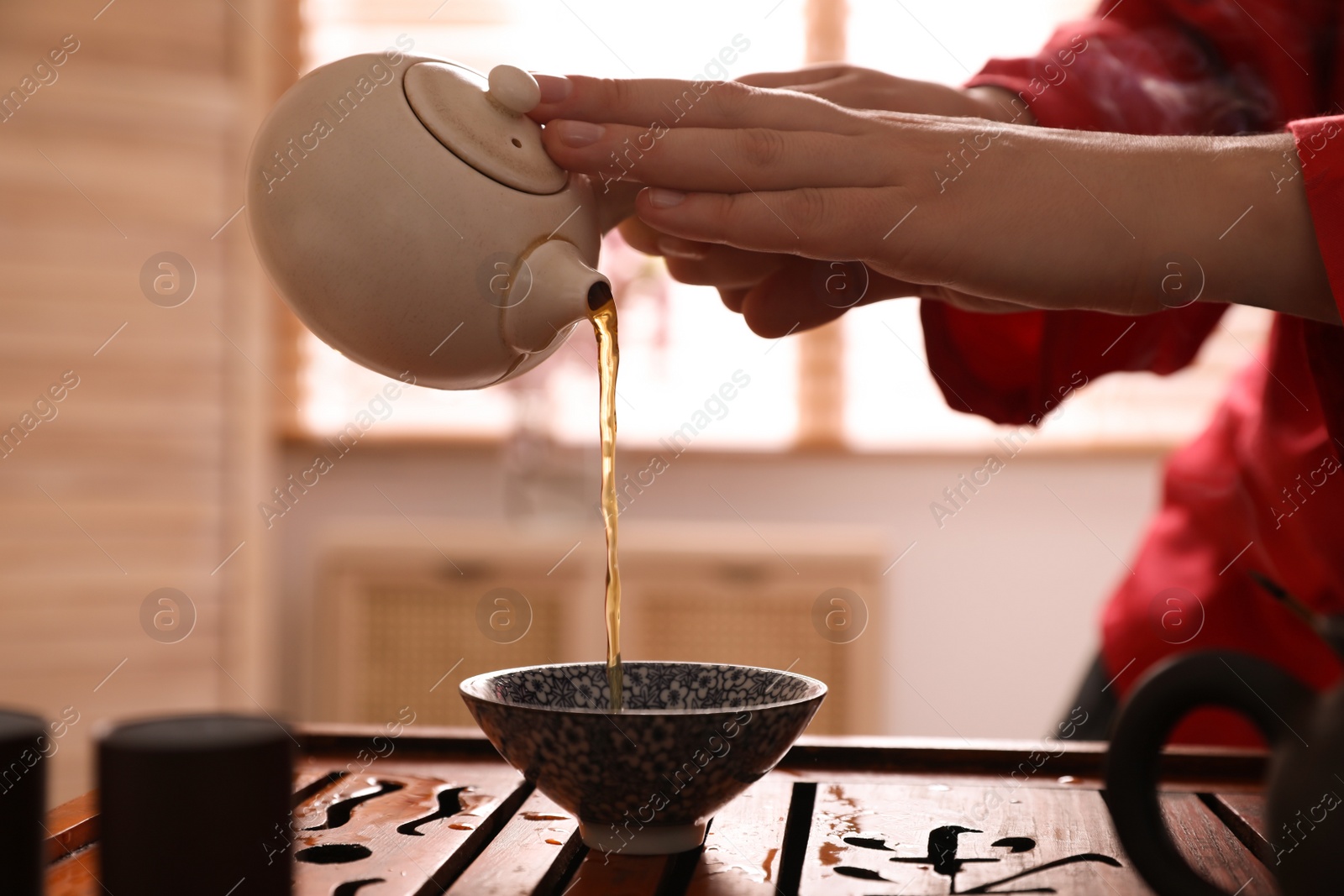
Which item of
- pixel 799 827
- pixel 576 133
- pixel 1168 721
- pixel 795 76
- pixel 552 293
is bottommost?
pixel 799 827

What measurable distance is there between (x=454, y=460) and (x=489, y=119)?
2.16 meters

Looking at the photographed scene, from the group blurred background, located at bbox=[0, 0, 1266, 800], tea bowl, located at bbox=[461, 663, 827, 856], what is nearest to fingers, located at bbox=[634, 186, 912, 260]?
Result: tea bowl, located at bbox=[461, 663, 827, 856]

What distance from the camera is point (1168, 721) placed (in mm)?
562

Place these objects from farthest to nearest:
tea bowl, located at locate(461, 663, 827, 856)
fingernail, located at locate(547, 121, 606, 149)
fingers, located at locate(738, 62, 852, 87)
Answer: fingers, located at locate(738, 62, 852, 87) → fingernail, located at locate(547, 121, 606, 149) → tea bowl, located at locate(461, 663, 827, 856)

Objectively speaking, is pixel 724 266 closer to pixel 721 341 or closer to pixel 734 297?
pixel 734 297

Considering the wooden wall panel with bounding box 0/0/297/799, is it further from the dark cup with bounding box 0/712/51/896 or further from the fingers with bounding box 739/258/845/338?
the dark cup with bounding box 0/712/51/896

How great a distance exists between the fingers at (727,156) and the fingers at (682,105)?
0.5 inches

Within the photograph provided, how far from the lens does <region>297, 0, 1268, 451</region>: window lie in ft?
8.78

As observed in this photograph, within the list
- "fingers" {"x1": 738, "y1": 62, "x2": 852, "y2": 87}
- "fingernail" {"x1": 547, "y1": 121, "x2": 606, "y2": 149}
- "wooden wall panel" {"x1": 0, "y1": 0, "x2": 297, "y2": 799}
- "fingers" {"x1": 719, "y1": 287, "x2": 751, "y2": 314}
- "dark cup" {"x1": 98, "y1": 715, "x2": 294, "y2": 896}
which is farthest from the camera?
"wooden wall panel" {"x1": 0, "y1": 0, "x2": 297, "y2": 799}

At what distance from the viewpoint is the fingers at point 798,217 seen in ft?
2.54

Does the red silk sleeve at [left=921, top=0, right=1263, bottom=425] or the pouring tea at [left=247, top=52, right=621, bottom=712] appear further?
the red silk sleeve at [left=921, top=0, right=1263, bottom=425]

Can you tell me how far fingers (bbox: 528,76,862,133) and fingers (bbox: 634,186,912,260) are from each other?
5 cm

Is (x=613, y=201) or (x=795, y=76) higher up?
(x=795, y=76)

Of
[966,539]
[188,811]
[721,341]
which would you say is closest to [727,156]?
[188,811]
